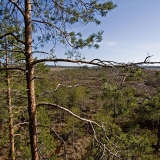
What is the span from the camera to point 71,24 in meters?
4.09

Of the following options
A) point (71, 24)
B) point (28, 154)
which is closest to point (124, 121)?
point (28, 154)

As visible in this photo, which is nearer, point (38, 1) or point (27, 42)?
point (27, 42)

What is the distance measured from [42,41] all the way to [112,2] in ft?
5.90

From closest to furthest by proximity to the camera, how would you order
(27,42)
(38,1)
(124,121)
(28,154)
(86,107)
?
(27,42)
(38,1)
(28,154)
(124,121)
(86,107)

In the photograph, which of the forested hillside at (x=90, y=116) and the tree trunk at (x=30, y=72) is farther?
the tree trunk at (x=30, y=72)

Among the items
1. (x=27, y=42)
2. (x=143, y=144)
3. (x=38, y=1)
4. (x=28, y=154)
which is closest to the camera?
(x=27, y=42)

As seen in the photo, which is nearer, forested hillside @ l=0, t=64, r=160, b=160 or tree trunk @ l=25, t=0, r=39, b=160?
forested hillside @ l=0, t=64, r=160, b=160

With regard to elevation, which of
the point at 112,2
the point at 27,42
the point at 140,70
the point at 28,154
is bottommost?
the point at 28,154

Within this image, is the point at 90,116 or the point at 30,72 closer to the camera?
the point at 30,72

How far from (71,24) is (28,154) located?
10.1 m

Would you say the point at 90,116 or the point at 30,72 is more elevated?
the point at 30,72

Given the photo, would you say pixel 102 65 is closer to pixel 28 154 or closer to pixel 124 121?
pixel 28 154

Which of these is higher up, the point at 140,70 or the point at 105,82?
the point at 140,70

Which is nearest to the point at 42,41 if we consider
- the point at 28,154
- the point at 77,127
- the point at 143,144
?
the point at 28,154
